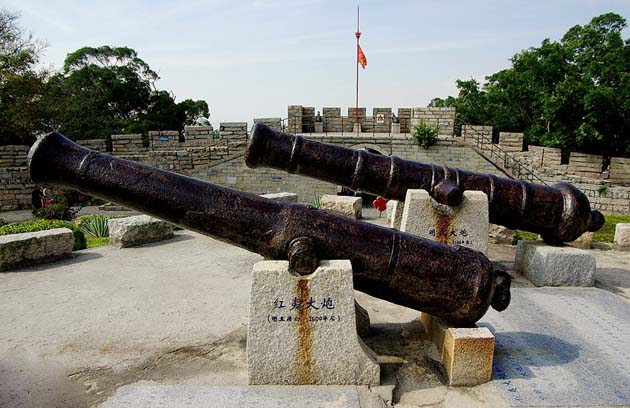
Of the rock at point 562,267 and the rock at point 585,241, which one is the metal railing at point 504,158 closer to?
the rock at point 585,241

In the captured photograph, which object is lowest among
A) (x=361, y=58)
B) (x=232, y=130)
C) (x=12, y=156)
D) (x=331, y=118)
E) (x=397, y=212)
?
(x=12, y=156)

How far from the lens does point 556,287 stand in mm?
5668

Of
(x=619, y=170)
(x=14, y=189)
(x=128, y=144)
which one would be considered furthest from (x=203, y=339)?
(x=14, y=189)

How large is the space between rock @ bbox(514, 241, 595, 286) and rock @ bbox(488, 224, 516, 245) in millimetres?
2410

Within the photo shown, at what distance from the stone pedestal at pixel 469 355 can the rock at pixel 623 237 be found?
658 centimetres

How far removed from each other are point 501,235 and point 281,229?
633 cm

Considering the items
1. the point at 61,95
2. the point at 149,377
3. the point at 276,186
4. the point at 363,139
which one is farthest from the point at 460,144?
the point at 61,95

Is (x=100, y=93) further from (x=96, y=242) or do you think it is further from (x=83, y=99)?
(x=96, y=242)

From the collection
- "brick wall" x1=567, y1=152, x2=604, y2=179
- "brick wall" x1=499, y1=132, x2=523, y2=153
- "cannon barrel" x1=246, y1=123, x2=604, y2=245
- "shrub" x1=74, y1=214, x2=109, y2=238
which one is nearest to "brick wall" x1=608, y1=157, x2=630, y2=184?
"brick wall" x1=567, y1=152, x2=604, y2=179

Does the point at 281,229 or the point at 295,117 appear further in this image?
the point at 295,117

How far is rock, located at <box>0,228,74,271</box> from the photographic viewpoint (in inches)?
231

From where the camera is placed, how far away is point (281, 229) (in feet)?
10.1

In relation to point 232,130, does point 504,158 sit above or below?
below

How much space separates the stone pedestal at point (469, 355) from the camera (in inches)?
123
